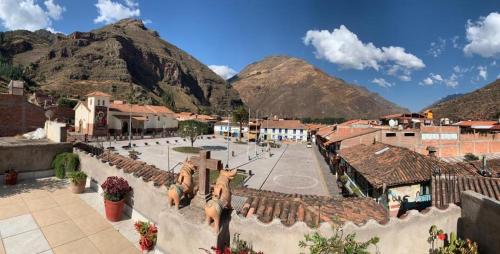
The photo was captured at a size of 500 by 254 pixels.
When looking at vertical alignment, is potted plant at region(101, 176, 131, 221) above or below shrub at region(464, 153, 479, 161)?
above

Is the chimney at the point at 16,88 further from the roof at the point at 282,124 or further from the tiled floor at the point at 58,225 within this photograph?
the roof at the point at 282,124

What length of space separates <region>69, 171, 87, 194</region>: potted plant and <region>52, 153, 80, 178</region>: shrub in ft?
8.64

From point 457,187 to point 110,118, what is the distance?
7083cm

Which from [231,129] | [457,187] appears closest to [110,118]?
[231,129]

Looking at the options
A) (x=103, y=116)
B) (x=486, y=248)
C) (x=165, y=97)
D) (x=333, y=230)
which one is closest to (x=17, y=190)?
(x=333, y=230)

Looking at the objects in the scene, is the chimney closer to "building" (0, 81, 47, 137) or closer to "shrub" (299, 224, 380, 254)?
"building" (0, 81, 47, 137)

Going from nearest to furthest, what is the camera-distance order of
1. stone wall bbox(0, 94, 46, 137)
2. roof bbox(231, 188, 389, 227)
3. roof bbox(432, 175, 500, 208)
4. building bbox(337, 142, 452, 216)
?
1. roof bbox(231, 188, 389, 227)
2. roof bbox(432, 175, 500, 208)
3. building bbox(337, 142, 452, 216)
4. stone wall bbox(0, 94, 46, 137)

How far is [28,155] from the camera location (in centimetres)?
1423

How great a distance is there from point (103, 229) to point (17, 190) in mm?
6430

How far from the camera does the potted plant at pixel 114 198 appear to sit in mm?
9344

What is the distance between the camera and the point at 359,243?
6.05 meters

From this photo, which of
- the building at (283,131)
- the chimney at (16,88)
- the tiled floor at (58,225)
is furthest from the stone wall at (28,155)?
the building at (283,131)

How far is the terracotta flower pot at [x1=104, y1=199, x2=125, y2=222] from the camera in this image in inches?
367

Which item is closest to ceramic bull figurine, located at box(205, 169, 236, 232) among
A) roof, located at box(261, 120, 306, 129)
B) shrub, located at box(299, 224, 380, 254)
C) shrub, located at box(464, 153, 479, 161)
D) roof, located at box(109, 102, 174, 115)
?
shrub, located at box(299, 224, 380, 254)
